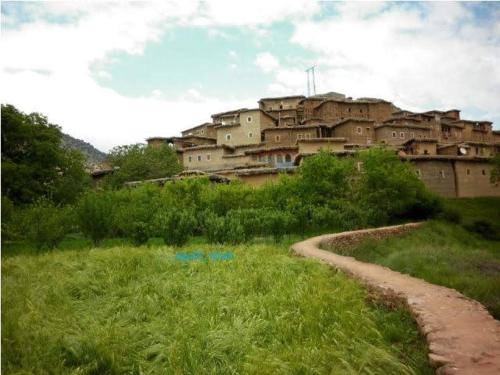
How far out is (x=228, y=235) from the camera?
19688 mm

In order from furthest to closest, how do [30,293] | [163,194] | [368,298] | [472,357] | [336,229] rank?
1. [163,194]
2. [336,229]
3. [368,298]
4. [30,293]
5. [472,357]

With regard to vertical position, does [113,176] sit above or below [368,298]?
above

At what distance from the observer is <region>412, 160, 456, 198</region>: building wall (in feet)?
122

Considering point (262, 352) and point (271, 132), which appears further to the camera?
point (271, 132)

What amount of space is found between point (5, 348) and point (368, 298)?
6.49m

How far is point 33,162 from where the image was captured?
29.6 m

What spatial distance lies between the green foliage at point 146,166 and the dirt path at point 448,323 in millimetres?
37788

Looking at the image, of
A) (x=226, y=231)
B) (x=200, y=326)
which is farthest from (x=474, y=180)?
(x=200, y=326)

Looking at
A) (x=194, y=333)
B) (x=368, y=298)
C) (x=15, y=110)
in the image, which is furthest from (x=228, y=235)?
(x=15, y=110)

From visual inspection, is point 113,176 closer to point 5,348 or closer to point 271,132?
point 271,132

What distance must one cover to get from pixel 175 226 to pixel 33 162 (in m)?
15.7

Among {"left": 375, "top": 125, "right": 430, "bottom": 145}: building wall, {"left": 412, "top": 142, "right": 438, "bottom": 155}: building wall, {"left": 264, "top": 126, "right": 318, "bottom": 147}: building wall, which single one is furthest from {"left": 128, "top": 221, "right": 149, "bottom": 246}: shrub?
{"left": 375, "top": 125, "right": 430, "bottom": 145}: building wall

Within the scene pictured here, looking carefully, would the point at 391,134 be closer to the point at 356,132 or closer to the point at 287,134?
the point at 356,132

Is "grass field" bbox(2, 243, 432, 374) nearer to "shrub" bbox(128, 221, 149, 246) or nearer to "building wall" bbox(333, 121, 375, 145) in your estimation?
"shrub" bbox(128, 221, 149, 246)
